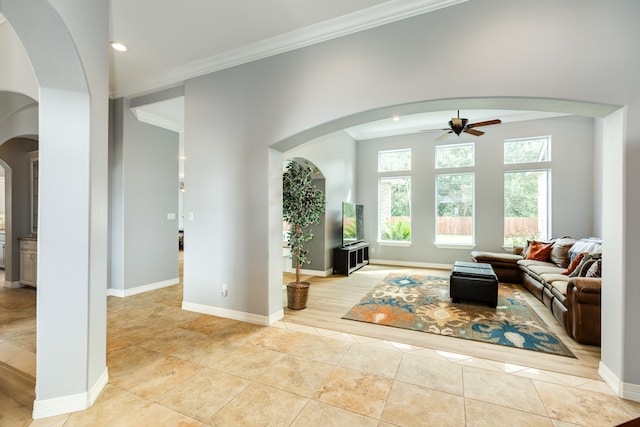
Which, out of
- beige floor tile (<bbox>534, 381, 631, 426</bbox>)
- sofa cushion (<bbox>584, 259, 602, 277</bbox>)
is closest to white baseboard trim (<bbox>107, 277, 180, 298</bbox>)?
beige floor tile (<bbox>534, 381, 631, 426</bbox>)

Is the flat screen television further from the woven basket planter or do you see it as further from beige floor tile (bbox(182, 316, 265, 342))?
beige floor tile (bbox(182, 316, 265, 342))

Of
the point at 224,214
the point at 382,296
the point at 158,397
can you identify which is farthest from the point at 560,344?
the point at 224,214

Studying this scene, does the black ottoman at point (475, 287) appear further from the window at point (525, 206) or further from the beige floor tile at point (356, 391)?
the window at point (525, 206)

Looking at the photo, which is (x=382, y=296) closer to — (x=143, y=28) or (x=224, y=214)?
(x=224, y=214)

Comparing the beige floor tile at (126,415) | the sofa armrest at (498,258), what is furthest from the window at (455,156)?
the beige floor tile at (126,415)

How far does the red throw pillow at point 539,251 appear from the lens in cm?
505

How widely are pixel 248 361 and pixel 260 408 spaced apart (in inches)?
25.2

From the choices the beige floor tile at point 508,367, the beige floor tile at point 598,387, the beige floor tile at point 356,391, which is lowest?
the beige floor tile at point 508,367

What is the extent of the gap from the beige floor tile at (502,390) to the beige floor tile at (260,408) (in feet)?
4.18

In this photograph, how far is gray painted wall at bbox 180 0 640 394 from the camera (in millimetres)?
2006

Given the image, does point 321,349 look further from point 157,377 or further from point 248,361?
point 157,377

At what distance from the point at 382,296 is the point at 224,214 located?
270cm

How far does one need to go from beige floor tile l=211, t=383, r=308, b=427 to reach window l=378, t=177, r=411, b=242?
5.75 metres

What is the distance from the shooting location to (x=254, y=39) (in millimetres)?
3119
